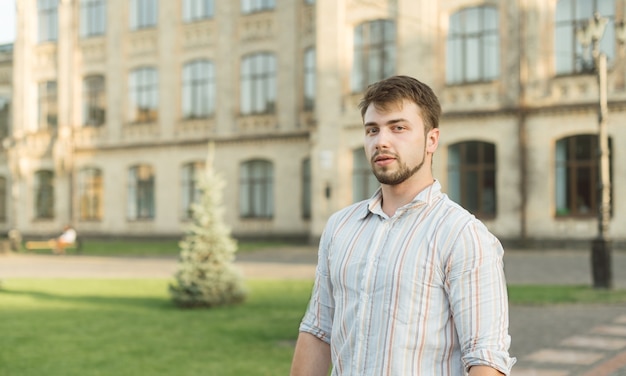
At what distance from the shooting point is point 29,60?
3994cm

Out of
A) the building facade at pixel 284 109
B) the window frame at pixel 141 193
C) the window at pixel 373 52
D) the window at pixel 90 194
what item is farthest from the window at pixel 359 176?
the window at pixel 90 194

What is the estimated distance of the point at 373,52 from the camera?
94.9ft

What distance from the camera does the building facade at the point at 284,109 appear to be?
1004 inches

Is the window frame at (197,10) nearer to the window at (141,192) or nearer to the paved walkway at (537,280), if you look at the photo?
the window at (141,192)

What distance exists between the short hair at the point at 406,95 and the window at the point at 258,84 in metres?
31.2

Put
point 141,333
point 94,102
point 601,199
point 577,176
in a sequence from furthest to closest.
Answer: point 94,102 → point 577,176 → point 601,199 → point 141,333

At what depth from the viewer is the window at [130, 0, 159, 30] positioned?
36.9 metres

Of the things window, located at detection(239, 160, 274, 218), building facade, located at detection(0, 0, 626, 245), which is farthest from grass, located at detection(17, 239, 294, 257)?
window, located at detection(239, 160, 274, 218)

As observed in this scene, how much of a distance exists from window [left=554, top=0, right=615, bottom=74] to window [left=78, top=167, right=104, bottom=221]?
22.7 metres

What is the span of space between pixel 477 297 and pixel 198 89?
34.0m

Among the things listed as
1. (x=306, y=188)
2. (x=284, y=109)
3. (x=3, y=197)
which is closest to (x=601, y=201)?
(x=306, y=188)

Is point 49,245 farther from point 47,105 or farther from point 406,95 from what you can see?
point 406,95

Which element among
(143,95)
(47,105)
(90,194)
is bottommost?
(90,194)

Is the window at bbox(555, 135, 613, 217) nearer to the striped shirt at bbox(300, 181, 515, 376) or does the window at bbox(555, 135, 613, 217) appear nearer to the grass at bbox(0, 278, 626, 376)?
the grass at bbox(0, 278, 626, 376)
